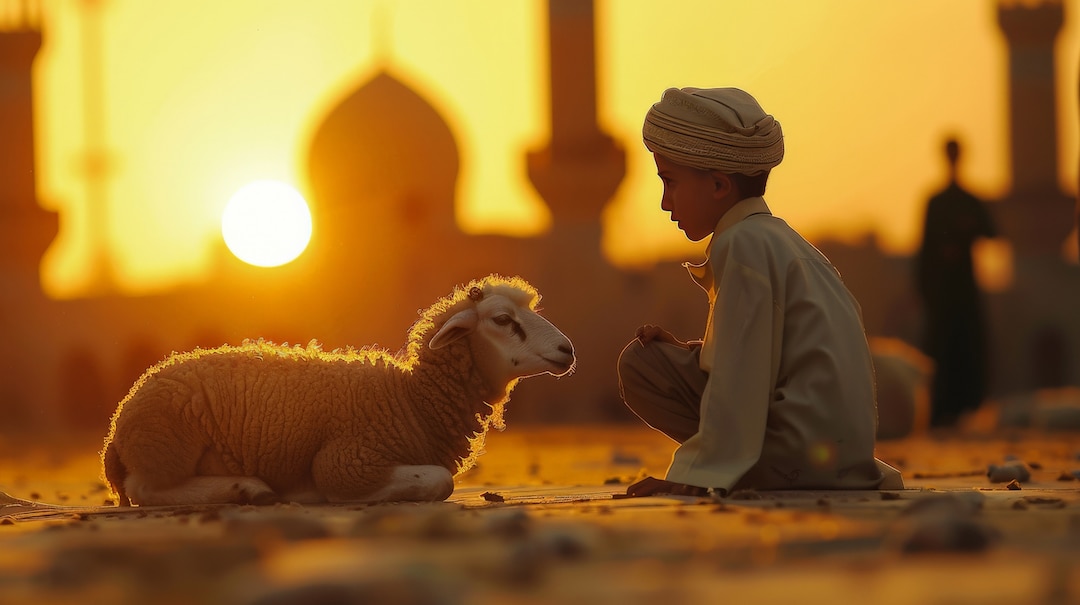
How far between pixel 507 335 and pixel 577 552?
2.32m

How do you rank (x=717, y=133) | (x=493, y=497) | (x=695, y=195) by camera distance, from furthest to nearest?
1. (x=493, y=497)
2. (x=695, y=195)
3. (x=717, y=133)

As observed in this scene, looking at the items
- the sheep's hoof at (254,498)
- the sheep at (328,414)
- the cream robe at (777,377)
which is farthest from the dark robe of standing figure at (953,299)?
the sheep's hoof at (254,498)

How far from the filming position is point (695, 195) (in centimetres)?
474

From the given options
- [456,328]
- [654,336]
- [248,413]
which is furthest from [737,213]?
[248,413]

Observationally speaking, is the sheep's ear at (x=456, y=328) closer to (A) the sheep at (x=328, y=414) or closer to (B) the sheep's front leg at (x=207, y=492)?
(A) the sheep at (x=328, y=414)

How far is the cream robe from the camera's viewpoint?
4375 mm

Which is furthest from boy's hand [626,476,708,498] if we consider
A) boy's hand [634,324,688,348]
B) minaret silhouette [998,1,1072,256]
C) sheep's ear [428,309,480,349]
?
minaret silhouette [998,1,1072,256]

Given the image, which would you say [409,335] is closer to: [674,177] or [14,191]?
[674,177]

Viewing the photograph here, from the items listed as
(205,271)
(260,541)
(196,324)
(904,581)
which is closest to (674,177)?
(260,541)

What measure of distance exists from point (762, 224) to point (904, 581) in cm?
212

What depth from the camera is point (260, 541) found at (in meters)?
3.25

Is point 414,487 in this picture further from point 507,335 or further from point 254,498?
point 507,335

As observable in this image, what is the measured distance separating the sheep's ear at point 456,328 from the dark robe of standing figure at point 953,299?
9.90 m

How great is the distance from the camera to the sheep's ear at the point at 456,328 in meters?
5.24
